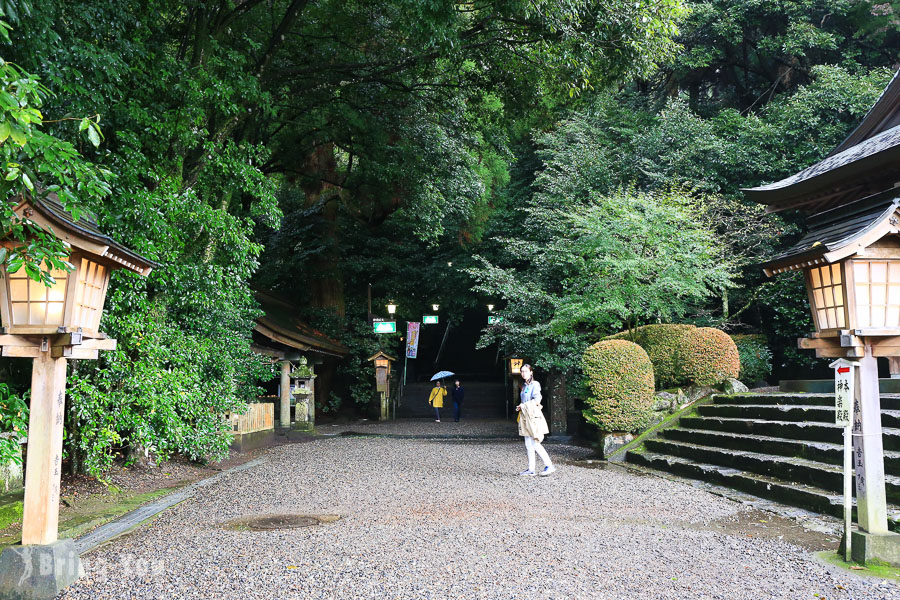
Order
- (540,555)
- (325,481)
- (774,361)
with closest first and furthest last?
1. (540,555)
2. (325,481)
3. (774,361)

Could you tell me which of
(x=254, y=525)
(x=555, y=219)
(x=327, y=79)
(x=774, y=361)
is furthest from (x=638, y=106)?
(x=254, y=525)

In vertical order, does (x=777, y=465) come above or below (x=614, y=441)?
above

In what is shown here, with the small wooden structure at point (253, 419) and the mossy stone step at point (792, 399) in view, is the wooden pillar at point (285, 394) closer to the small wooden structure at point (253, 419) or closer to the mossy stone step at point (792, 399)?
the small wooden structure at point (253, 419)

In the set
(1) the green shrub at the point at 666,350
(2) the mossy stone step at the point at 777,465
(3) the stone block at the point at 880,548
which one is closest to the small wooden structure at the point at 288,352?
(1) the green shrub at the point at 666,350

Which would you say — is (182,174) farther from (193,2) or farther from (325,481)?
(325,481)

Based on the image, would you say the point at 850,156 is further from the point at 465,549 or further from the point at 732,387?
the point at 465,549

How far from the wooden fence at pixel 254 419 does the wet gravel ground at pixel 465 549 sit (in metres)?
4.72

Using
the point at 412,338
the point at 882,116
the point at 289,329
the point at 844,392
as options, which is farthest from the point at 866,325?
the point at 412,338

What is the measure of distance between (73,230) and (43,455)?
1627mm

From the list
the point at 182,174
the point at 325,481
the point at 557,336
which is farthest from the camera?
the point at 557,336

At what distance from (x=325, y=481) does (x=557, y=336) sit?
8.90 m

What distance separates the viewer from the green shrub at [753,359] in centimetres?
1695

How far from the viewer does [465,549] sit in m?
5.41

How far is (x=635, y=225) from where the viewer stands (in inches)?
546
